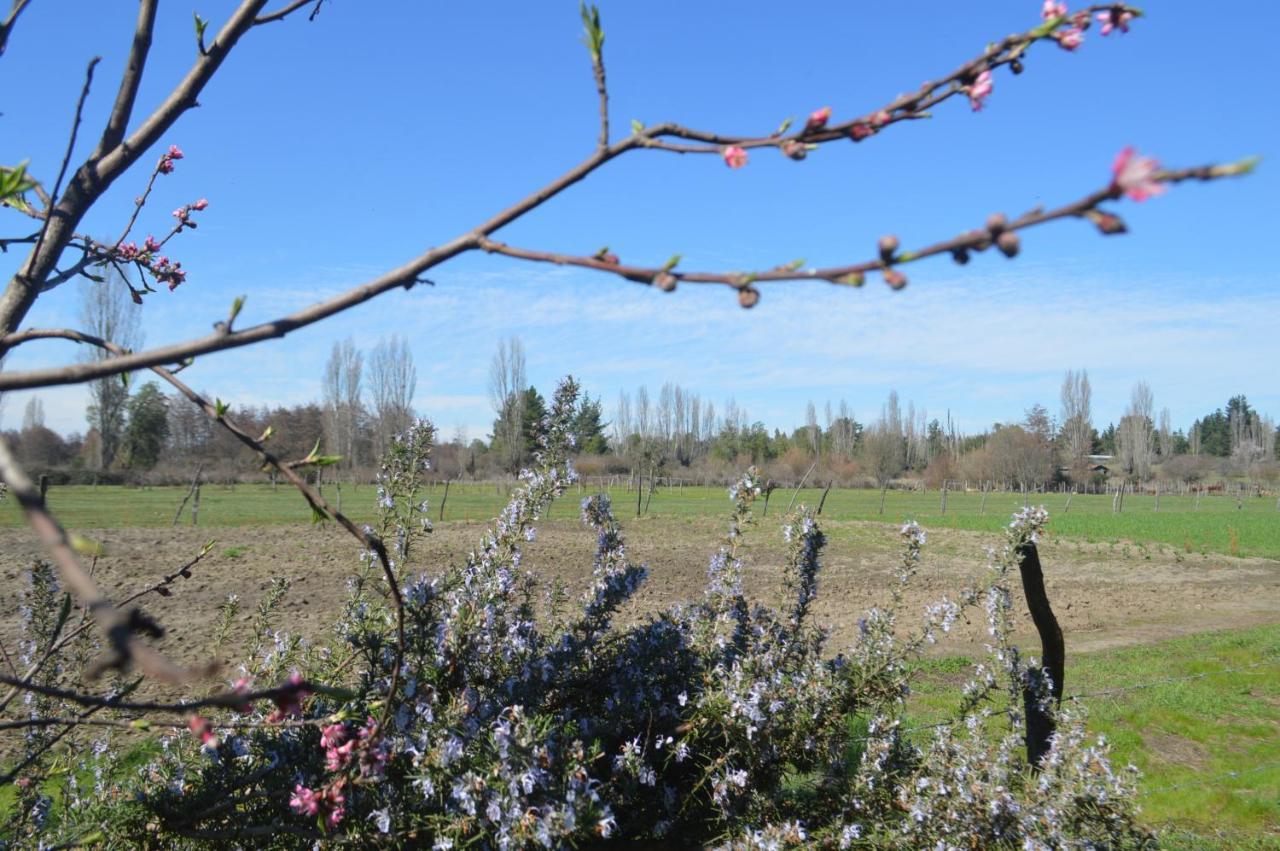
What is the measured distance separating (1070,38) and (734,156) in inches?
21.4

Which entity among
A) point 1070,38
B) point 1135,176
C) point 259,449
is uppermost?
point 1070,38

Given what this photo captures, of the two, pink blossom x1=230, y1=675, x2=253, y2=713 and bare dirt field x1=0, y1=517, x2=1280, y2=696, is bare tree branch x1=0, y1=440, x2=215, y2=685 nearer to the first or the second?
pink blossom x1=230, y1=675, x2=253, y2=713

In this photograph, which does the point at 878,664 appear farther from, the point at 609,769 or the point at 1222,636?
the point at 1222,636

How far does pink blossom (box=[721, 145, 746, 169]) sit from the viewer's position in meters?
1.17

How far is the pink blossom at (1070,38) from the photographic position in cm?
121

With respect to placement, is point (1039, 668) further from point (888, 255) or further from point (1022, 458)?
point (1022, 458)

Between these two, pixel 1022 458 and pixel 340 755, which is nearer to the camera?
pixel 340 755

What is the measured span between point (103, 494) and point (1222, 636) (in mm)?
56903

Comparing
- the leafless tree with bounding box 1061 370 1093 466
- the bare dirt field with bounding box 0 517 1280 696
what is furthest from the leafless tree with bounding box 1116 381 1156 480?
the bare dirt field with bounding box 0 517 1280 696

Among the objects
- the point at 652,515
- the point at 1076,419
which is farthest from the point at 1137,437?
the point at 652,515

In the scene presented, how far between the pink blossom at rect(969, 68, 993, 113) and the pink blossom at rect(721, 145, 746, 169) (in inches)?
14.4

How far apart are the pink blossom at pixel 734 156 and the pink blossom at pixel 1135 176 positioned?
19.5 inches

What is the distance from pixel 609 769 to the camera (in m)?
2.76

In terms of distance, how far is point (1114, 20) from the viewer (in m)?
1.22
